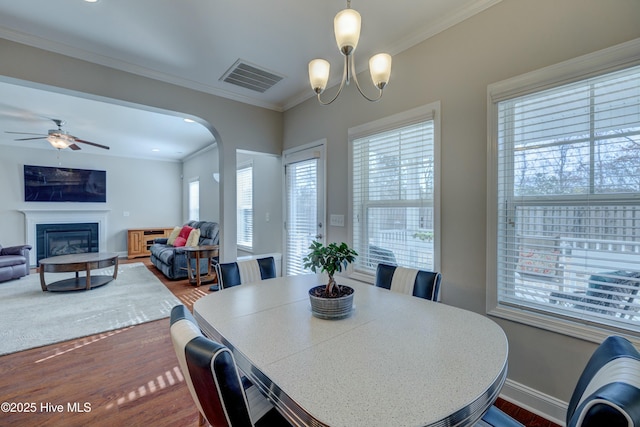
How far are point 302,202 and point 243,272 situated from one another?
1.61m

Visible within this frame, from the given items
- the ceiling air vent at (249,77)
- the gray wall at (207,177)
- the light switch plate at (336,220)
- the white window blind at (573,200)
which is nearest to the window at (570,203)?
the white window blind at (573,200)

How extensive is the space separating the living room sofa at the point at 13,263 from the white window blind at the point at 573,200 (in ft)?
22.8

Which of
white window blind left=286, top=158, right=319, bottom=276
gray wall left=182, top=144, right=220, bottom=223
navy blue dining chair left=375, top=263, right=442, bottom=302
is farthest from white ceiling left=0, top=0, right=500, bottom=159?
gray wall left=182, top=144, right=220, bottom=223

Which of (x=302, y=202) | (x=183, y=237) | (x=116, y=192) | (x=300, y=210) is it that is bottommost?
(x=183, y=237)

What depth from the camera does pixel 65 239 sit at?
662cm

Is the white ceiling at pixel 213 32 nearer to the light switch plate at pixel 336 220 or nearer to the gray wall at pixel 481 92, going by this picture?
the gray wall at pixel 481 92

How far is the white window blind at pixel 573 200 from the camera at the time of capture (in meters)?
1.44

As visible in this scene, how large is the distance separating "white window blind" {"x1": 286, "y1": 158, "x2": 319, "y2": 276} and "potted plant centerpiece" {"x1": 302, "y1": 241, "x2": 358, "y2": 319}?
1.96 metres

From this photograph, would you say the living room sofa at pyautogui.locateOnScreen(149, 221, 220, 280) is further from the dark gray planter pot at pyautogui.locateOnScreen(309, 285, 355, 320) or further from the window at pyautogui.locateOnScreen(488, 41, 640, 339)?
the window at pyautogui.locateOnScreen(488, 41, 640, 339)

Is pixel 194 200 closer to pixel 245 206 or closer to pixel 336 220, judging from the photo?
pixel 245 206

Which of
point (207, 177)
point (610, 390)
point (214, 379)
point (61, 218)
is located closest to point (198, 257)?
point (207, 177)

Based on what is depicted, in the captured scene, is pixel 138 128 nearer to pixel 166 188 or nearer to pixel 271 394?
pixel 166 188

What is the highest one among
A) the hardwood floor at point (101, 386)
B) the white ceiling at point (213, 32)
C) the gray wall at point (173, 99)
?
the white ceiling at point (213, 32)

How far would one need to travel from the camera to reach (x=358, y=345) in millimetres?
1092
